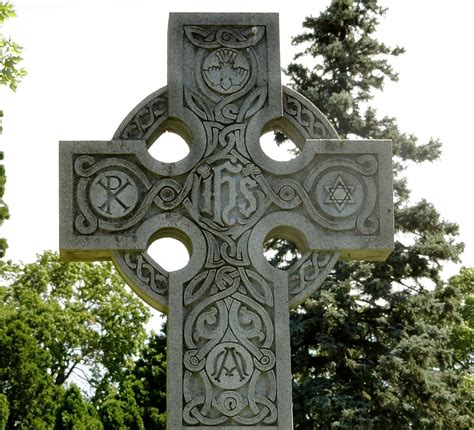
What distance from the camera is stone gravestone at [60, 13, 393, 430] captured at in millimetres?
6176

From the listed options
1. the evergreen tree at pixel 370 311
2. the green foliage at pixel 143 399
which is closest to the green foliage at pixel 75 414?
the green foliage at pixel 143 399

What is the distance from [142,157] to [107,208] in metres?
0.40

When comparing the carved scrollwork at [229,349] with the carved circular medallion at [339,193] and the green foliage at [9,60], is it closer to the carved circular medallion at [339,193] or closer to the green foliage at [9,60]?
the carved circular medallion at [339,193]

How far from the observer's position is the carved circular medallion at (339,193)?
6.57 meters

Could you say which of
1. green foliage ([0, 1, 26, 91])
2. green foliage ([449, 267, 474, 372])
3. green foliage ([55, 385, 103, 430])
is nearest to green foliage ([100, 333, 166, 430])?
green foliage ([55, 385, 103, 430])

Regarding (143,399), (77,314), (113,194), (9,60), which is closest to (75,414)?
(143,399)

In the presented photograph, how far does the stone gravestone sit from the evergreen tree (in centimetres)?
1398

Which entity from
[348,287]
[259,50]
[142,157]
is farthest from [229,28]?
[348,287]

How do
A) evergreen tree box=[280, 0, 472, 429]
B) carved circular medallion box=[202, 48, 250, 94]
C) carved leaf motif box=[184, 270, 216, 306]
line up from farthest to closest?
evergreen tree box=[280, 0, 472, 429] < carved circular medallion box=[202, 48, 250, 94] < carved leaf motif box=[184, 270, 216, 306]

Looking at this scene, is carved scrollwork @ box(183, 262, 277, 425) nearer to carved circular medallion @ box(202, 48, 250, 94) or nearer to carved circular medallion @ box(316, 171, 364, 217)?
carved circular medallion @ box(316, 171, 364, 217)

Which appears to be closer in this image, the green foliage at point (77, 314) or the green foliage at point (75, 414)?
the green foliage at point (75, 414)

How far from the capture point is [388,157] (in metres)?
6.66

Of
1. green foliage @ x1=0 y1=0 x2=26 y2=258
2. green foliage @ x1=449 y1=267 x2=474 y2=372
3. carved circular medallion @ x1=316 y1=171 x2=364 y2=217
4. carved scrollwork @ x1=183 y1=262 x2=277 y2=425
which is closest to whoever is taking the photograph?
carved scrollwork @ x1=183 y1=262 x2=277 y2=425

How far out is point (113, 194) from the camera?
6.49 meters
